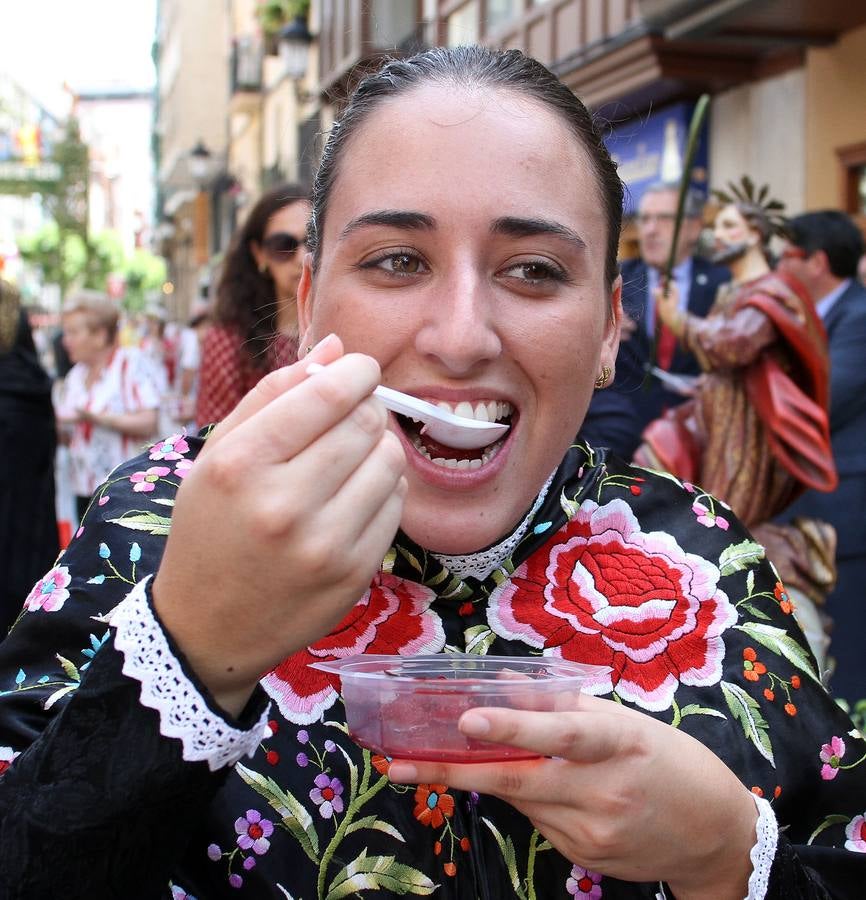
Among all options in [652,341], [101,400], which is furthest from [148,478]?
[101,400]

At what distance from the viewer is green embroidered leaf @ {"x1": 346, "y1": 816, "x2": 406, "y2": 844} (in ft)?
5.10

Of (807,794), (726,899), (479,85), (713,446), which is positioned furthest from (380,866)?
(713,446)

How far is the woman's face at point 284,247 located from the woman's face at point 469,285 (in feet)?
9.37

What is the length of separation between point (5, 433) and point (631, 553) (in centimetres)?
469

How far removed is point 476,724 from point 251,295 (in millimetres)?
3715

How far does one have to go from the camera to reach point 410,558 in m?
1.75

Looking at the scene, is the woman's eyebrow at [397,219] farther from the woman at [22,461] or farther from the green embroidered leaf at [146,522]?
the woman at [22,461]

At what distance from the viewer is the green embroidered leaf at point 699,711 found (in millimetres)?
1721

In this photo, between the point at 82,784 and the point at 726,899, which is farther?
the point at 726,899

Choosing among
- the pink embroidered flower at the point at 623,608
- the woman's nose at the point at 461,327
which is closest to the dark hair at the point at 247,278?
the pink embroidered flower at the point at 623,608

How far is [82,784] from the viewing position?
3.79 feet

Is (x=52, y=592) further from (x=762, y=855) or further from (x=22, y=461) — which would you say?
(x=22, y=461)

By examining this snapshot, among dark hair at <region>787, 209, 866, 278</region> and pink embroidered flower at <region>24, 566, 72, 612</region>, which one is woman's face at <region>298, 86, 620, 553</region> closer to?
pink embroidered flower at <region>24, 566, 72, 612</region>

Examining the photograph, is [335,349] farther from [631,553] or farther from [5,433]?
[5,433]
